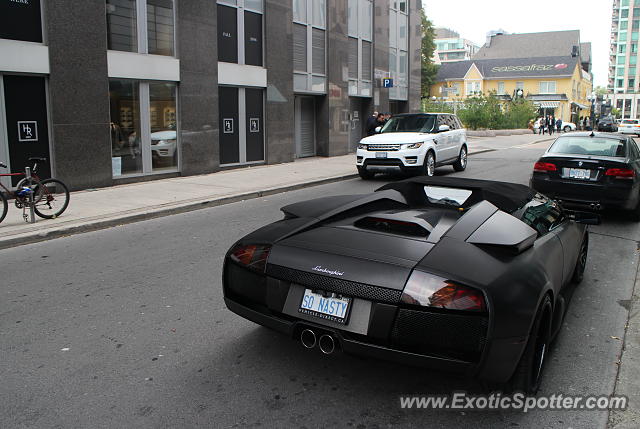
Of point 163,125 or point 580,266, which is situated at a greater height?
point 163,125

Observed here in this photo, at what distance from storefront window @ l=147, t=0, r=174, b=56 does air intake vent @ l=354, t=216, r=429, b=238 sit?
479 inches

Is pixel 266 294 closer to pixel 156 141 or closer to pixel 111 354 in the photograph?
pixel 111 354

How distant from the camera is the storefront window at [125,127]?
13.8 meters

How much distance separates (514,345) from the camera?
321 centimetres

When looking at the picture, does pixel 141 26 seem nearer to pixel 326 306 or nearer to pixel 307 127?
pixel 307 127

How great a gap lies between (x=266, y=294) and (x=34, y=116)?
10.4 m

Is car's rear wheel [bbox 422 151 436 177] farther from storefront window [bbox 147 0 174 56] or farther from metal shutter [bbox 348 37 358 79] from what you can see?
metal shutter [bbox 348 37 358 79]

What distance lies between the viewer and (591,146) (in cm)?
1008

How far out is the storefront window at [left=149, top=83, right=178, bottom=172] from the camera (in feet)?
48.3

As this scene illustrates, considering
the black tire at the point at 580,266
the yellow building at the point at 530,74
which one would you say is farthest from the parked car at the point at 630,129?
the black tire at the point at 580,266

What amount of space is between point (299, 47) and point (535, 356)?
18.4 meters

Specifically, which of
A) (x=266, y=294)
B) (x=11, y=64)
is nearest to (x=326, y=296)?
(x=266, y=294)

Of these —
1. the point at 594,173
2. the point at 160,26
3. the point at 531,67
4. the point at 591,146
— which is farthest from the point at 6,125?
the point at 531,67

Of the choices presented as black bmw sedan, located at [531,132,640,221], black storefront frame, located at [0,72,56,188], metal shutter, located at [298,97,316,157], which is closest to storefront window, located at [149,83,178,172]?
black storefront frame, located at [0,72,56,188]
